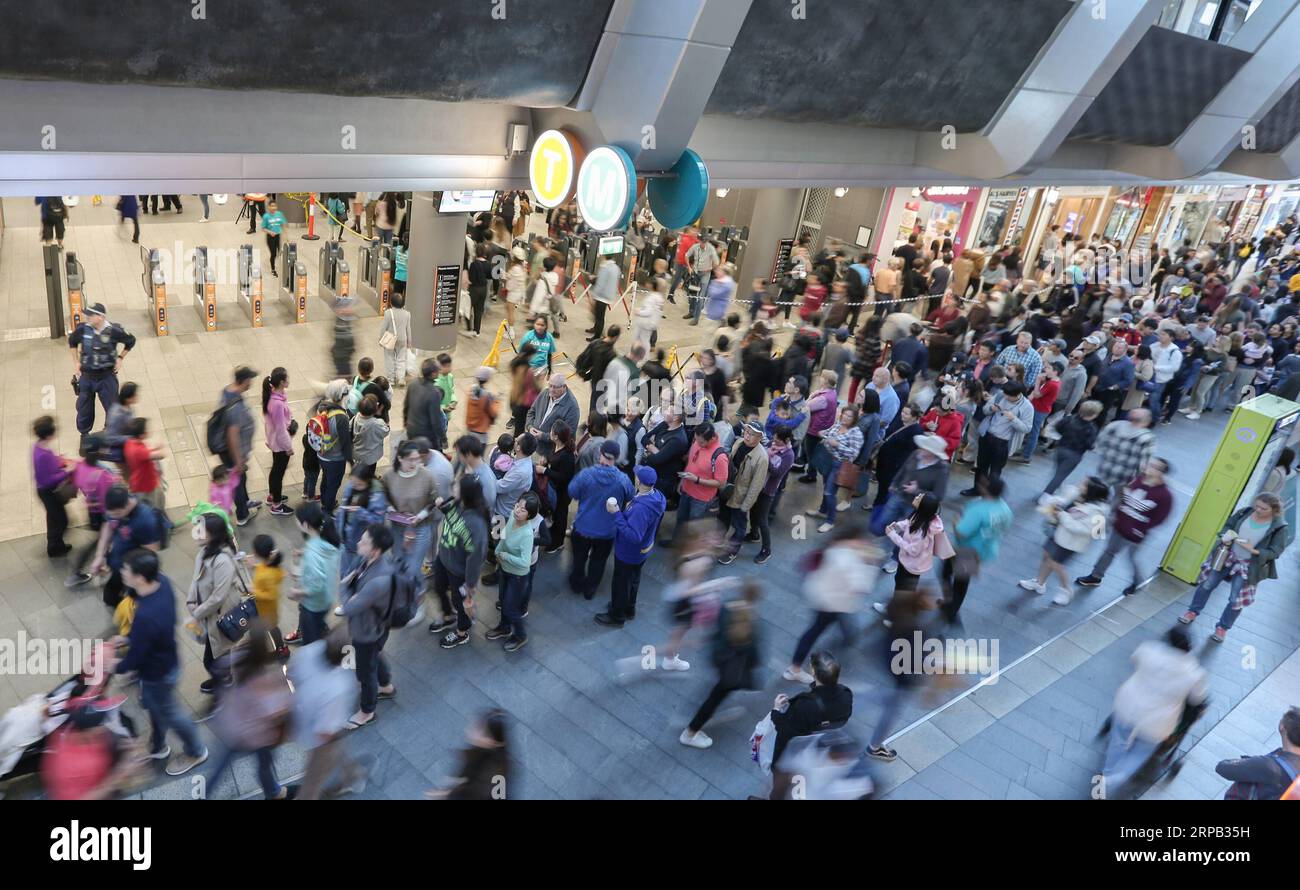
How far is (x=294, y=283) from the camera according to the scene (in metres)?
14.3

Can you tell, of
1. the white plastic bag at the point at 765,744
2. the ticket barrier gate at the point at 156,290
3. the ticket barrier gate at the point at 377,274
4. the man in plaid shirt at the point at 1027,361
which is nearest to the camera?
the white plastic bag at the point at 765,744

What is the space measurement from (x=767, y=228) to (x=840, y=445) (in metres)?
10.8

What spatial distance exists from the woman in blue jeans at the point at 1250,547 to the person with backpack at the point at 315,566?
296 inches

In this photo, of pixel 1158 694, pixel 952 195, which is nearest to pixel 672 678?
pixel 1158 694

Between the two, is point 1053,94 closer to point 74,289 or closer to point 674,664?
point 674,664

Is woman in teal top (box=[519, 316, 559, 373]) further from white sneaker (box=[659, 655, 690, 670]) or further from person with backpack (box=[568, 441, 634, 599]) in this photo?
white sneaker (box=[659, 655, 690, 670])

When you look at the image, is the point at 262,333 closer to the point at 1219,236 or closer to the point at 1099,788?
the point at 1099,788

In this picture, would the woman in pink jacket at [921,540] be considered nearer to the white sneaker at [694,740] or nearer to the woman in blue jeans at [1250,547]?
the white sneaker at [694,740]

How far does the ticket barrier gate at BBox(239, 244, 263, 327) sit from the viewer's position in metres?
13.2

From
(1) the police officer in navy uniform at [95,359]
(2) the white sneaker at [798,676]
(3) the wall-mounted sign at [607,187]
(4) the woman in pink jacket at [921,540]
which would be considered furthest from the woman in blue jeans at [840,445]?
(1) the police officer in navy uniform at [95,359]

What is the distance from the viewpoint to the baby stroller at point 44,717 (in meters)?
5.10

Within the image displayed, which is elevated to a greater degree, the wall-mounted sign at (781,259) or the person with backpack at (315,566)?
the wall-mounted sign at (781,259)

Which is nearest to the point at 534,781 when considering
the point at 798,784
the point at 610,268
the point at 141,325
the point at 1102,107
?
the point at 798,784

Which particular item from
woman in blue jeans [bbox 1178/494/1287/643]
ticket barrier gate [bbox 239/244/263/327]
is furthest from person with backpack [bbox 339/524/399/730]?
ticket barrier gate [bbox 239/244/263/327]
